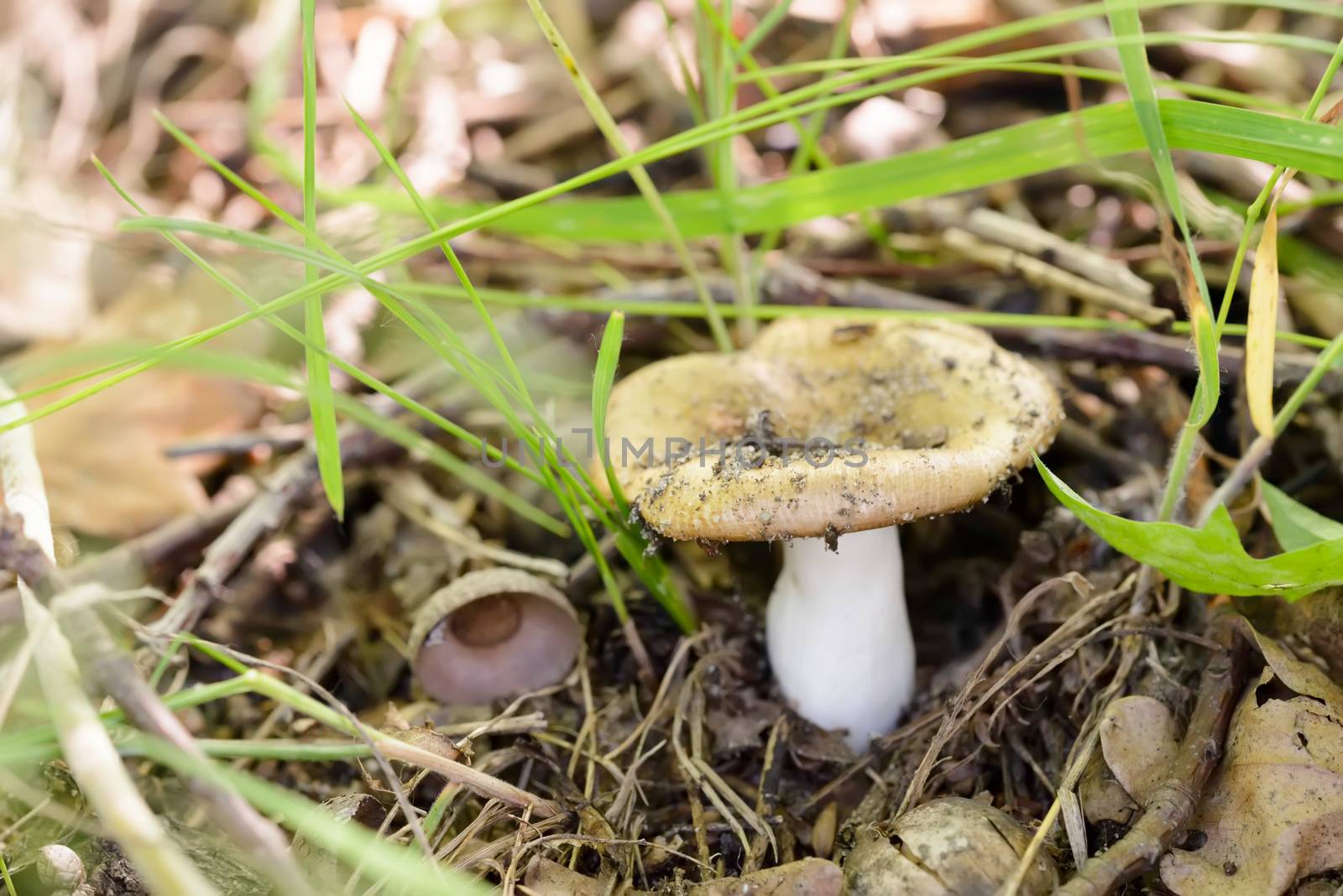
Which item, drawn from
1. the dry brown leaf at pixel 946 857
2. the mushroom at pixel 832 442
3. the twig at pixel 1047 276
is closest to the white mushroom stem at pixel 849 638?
the mushroom at pixel 832 442

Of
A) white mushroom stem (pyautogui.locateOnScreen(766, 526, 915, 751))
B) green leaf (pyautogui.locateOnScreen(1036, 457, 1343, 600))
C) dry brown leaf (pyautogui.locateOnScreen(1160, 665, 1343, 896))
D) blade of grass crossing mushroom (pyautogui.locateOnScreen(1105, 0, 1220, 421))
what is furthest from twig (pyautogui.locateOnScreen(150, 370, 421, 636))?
dry brown leaf (pyautogui.locateOnScreen(1160, 665, 1343, 896))

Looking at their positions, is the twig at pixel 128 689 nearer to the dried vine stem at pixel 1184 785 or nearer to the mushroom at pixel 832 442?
→ the mushroom at pixel 832 442

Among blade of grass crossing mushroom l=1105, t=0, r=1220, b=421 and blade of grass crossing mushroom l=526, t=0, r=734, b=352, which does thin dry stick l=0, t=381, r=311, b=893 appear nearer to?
blade of grass crossing mushroom l=526, t=0, r=734, b=352

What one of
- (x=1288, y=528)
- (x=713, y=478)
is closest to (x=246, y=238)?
(x=713, y=478)

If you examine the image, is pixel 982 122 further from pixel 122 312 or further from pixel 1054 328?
pixel 122 312

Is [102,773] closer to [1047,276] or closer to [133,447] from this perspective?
[133,447]

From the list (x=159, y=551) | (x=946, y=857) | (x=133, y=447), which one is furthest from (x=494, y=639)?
(x=133, y=447)
